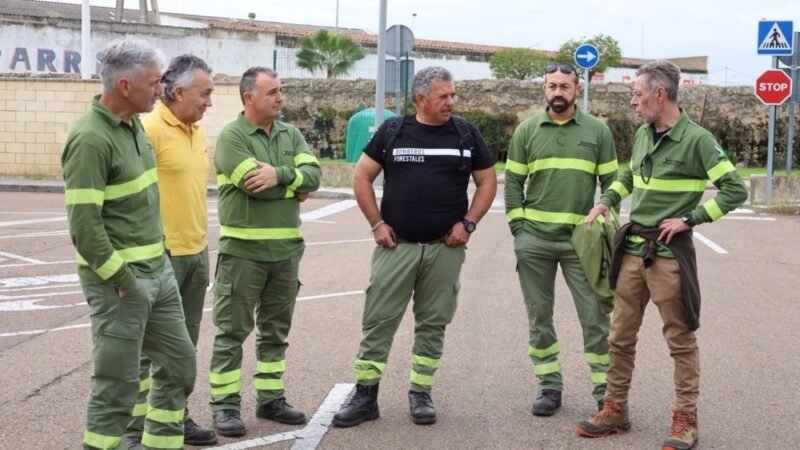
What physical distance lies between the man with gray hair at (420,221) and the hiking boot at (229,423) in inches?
29.7

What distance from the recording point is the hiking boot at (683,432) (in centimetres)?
556

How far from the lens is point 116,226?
181 inches

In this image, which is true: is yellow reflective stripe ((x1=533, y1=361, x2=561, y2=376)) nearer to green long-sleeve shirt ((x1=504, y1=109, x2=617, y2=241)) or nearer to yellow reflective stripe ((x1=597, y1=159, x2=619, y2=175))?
green long-sleeve shirt ((x1=504, y1=109, x2=617, y2=241))

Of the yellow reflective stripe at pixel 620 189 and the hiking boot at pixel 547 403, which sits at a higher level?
the yellow reflective stripe at pixel 620 189

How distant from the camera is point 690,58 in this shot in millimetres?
87875

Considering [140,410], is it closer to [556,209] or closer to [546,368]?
[546,368]

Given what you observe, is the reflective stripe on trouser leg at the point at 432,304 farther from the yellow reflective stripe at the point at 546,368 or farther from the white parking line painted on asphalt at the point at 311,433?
the yellow reflective stripe at the point at 546,368

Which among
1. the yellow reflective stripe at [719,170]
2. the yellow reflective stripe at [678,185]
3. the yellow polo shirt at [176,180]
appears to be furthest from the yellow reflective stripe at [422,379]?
the yellow reflective stripe at [719,170]

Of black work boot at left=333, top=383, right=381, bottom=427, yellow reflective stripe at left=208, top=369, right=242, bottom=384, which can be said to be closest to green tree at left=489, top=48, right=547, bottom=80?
black work boot at left=333, top=383, right=381, bottom=427

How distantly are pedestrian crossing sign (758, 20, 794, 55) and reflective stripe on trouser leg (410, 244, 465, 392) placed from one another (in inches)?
627

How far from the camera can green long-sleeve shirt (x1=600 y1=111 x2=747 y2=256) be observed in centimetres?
562

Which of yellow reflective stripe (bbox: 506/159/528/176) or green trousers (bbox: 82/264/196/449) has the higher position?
yellow reflective stripe (bbox: 506/159/528/176)

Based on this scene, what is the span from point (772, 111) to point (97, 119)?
1782 cm

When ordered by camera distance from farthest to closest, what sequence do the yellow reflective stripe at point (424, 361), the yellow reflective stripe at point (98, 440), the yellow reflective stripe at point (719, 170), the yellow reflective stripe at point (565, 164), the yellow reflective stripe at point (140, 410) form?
the yellow reflective stripe at point (565, 164)
the yellow reflective stripe at point (424, 361)
the yellow reflective stripe at point (719, 170)
the yellow reflective stripe at point (140, 410)
the yellow reflective stripe at point (98, 440)
